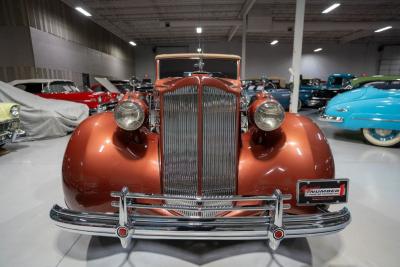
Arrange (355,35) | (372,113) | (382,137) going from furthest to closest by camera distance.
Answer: (355,35) → (382,137) → (372,113)

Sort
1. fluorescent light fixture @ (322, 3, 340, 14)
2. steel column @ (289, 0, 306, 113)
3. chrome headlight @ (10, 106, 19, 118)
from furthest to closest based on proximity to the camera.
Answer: fluorescent light fixture @ (322, 3, 340, 14) → steel column @ (289, 0, 306, 113) → chrome headlight @ (10, 106, 19, 118)

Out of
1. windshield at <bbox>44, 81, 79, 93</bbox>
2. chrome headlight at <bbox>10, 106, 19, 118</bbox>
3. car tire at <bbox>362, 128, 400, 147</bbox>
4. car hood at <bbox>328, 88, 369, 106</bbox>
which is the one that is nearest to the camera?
chrome headlight at <bbox>10, 106, 19, 118</bbox>

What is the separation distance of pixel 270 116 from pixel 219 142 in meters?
0.43

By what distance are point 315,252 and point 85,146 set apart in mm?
1932

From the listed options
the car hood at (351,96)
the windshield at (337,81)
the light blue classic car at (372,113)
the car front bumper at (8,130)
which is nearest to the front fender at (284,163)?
the light blue classic car at (372,113)

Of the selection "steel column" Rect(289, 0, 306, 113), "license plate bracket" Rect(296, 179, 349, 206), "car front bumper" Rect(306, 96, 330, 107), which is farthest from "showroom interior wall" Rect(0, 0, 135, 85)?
"car front bumper" Rect(306, 96, 330, 107)

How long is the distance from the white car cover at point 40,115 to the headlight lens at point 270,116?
576 centimetres

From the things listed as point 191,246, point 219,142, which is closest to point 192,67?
point 219,142

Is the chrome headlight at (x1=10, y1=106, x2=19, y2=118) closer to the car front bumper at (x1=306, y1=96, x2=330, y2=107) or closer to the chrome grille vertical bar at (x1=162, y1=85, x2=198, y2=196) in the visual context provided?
the chrome grille vertical bar at (x1=162, y1=85, x2=198, y2=196)

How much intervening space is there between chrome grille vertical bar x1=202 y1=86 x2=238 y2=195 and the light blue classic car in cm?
449

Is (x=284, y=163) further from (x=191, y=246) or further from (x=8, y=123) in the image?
(x=8, y=123)

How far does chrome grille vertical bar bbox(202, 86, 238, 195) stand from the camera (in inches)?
67.7

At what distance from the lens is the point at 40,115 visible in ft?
19.2

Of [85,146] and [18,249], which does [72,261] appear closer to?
[18,249]
